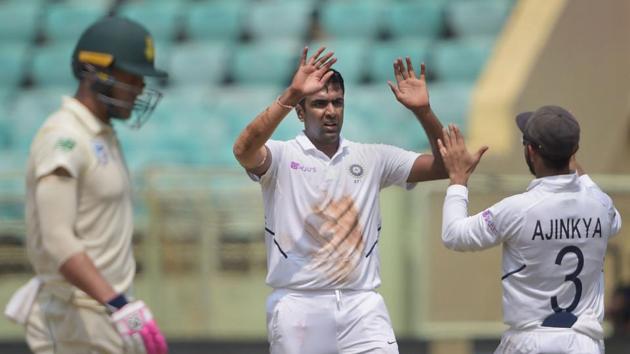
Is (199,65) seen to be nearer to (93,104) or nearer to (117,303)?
(93,104)

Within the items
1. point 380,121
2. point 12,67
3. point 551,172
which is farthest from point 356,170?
point 12,67

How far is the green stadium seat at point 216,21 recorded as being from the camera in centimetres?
1225

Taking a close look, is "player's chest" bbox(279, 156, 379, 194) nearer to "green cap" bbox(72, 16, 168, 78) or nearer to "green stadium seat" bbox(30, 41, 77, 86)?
"green cap" bbox(72, 16, 168, 78)

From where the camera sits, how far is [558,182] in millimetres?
5270

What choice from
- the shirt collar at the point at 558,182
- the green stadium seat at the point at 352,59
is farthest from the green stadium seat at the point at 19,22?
the shirt collar at the point at 558,182

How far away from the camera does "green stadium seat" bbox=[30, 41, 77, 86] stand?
40.0 ft

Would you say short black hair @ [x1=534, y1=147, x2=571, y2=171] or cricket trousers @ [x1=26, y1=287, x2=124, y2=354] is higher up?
short black hair @ [x1=534, y1=147, x2=571, y2=171]

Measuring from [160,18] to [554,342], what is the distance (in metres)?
7.75

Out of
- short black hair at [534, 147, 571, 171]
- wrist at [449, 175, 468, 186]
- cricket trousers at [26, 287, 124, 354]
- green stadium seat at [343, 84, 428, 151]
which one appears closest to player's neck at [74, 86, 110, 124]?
cricket trousers at [26, 287, 124, 354]

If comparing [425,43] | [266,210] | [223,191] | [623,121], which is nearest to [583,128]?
[623,121]

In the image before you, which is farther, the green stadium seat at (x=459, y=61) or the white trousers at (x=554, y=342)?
the green stadium seat at (x=459, y=61)

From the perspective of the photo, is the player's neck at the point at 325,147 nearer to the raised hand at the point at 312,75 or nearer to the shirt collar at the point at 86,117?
the raised hand at the point at 312,75

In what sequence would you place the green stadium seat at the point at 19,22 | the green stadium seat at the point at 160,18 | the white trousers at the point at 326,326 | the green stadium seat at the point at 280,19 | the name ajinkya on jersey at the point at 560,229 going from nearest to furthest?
the name ajinkya on jersey at the point at 560,229 < the white trousers at the point at 326,326 < the green stadium seat at the point at 280,19 < the green stadium seat at the point at 160,18 < the green stadium seat at the point at 19,22

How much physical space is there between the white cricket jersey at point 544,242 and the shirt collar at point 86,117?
1265 millimetres
